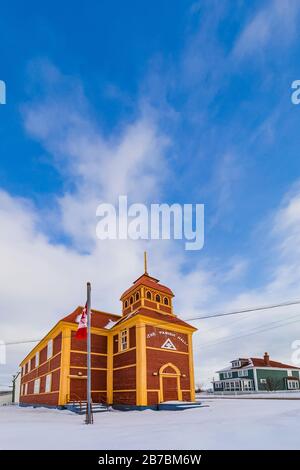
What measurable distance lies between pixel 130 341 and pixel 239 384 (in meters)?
36.7

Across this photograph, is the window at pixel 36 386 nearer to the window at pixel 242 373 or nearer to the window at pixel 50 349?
the window at pixel 50 349

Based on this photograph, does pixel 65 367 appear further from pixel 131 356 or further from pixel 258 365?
pixel 258 365

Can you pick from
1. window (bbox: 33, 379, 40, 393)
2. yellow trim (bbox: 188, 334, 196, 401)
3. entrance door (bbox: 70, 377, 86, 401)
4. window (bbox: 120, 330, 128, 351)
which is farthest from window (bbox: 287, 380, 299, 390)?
entrance door (bbox: 70, 377, 86, 401)

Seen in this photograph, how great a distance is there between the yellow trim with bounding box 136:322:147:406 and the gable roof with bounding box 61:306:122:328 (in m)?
5.16

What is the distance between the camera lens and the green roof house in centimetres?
5119

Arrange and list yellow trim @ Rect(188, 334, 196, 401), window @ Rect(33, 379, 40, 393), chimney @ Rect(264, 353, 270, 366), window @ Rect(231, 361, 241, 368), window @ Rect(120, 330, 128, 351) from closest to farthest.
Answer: window @ Rect(120, 330, 128, 351) < yellow trim @ Rect(188, 334, 196, 401) < window @ Rect(33, 379, 40, 393) < chimney @ Rect(264, 353, 270, 366) < window @ Rect(231, 361, 241, 368)

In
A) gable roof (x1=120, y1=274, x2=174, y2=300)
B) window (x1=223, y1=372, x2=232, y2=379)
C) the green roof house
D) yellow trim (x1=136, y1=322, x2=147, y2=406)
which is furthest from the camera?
window (x1=223, y1=372, x2=232, y2=379)

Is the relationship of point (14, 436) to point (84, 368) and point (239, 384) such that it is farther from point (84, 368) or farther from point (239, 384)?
point (239, 384)

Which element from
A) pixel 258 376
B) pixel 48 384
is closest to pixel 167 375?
pixel 48 384

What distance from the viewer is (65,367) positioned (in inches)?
949

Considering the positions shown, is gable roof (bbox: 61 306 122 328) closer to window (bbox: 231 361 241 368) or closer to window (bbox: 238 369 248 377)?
window (bbox: 238 369 248 377)

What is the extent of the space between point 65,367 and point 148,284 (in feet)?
30.7
